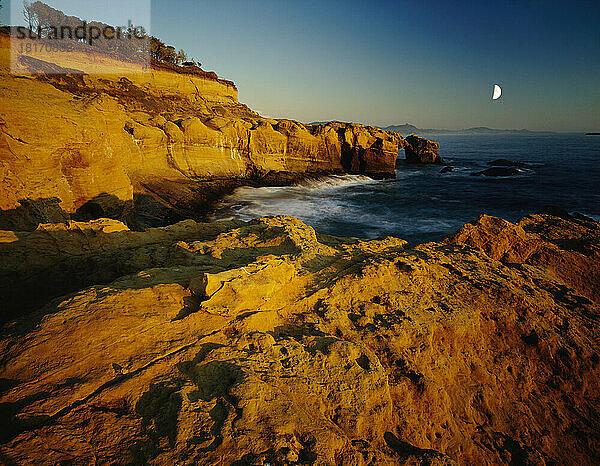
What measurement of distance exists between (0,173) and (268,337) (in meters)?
8.80

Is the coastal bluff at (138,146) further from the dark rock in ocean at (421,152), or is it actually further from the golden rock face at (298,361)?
the dark rock in ocean at (421,152)

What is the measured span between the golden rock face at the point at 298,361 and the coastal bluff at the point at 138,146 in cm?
398

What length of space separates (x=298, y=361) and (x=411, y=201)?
2474 centimetres

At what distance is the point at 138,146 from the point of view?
1766 cm

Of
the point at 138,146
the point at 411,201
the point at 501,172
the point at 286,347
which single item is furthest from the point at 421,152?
the point at 286,347

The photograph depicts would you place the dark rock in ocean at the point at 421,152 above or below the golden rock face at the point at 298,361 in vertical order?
above

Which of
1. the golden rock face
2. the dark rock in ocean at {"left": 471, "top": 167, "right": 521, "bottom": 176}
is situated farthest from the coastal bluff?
the dark rock in ocean at {"left": 471, "top": 167, "right": 521, "bottom": 176}

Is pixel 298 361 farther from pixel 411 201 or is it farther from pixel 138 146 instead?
pixel 411 201

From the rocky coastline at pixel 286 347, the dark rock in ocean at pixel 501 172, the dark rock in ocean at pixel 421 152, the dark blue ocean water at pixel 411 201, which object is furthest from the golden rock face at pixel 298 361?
the dark rock in ocean at pixel 421 152

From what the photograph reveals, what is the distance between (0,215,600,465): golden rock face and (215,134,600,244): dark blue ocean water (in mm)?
12396

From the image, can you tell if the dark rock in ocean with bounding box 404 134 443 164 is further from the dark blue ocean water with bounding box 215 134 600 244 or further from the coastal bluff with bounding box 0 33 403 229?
the coastal bluff with bounding box 0 33 403 229

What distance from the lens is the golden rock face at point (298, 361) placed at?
2.02 m

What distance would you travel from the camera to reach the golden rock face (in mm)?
2023

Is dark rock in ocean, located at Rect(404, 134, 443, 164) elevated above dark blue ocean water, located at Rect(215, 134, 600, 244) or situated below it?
above
